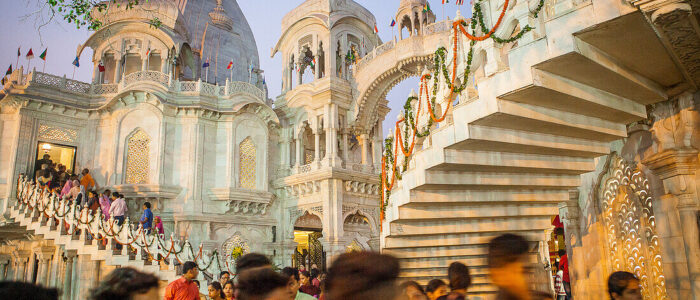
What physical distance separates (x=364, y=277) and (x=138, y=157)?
62.3 ft

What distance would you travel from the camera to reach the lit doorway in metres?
18.4

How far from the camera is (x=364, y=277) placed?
2.03 metres

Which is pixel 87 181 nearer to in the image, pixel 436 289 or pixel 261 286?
pixel 436 289

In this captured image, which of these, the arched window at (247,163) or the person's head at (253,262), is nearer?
the person's head at (253,262)

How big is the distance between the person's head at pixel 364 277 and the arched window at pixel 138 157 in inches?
726

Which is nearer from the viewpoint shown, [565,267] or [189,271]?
[189,271]

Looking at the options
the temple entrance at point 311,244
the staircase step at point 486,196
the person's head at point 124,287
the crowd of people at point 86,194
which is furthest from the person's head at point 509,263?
the temple entrance at point 311,244

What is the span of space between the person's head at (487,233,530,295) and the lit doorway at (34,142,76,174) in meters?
18.9

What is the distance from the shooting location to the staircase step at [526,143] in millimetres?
7156

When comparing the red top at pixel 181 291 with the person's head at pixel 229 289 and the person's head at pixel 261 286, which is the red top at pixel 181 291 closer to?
the person's head at pixel 229 289

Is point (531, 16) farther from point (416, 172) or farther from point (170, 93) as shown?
point (170, 93)

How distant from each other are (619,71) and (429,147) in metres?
2.90

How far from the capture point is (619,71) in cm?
616

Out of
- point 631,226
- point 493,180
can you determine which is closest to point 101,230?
point 493,180
